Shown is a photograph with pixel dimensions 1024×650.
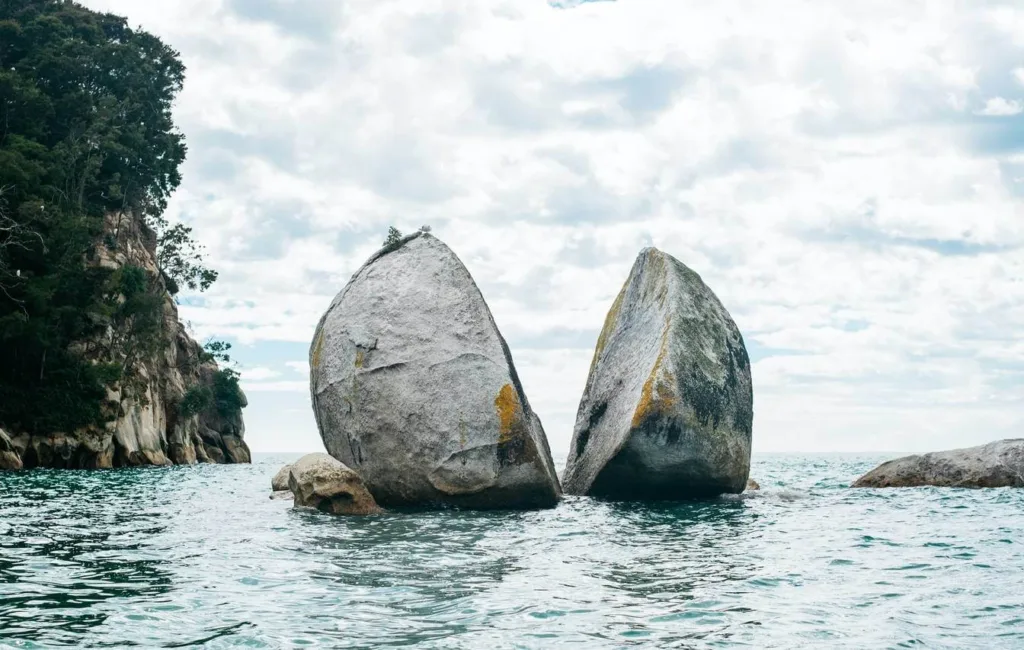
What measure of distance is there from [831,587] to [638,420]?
24.1 ft

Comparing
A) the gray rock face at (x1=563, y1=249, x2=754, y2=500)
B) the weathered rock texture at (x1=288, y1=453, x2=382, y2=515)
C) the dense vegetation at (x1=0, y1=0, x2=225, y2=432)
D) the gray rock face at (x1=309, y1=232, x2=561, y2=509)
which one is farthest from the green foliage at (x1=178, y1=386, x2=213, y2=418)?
the weathered rock texture at (x1=288, y1=453, x2=382, y2=515)

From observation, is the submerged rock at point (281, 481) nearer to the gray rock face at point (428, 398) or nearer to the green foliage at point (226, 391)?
the gray rock face at point (428, 398)

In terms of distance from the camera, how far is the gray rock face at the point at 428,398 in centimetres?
1517

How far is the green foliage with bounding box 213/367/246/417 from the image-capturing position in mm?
66250

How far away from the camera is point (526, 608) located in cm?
738

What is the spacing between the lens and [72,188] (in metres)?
45.2

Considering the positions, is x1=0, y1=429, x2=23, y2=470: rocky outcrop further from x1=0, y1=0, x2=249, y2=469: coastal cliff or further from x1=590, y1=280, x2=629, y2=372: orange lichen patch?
x1=590, y1=280, x2=629, y2=372: orange lichen patch

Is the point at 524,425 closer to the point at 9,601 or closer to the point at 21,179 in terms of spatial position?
the point at 9,601

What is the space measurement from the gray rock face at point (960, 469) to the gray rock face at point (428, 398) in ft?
35.1

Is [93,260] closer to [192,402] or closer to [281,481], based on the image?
[192,402]

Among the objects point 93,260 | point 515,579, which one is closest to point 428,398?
point 515,579

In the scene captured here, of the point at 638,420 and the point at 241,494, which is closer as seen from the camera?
the point at 638,420

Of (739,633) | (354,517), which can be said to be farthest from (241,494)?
(739,633)

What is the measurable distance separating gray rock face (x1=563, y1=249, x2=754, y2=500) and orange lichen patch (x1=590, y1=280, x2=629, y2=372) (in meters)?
0.52
